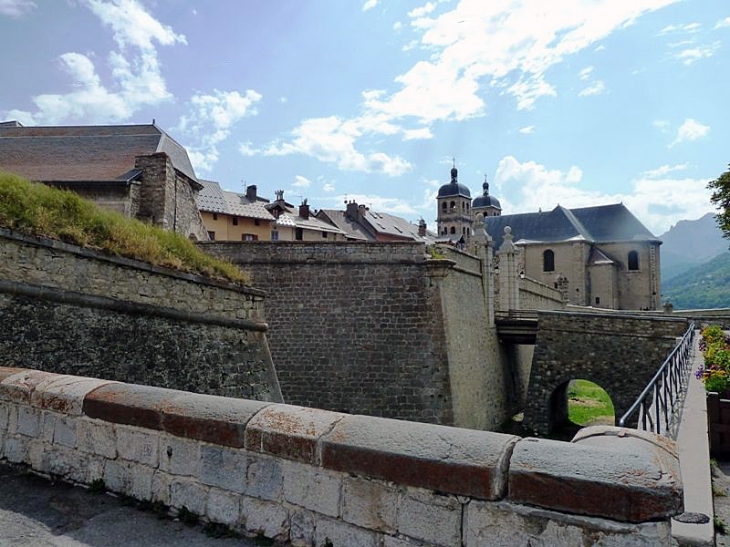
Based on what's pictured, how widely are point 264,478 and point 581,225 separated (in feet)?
169

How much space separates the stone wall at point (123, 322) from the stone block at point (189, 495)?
4224mm

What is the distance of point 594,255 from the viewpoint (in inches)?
1825

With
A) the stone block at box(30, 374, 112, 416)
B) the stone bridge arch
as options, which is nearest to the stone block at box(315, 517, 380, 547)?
the stone block at box(30, 374, 112, 416)

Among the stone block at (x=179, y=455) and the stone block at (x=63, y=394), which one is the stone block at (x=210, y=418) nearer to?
the stone block at (x=179, y=455)

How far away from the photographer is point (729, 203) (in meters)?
21.3

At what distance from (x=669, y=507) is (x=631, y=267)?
49.5 m

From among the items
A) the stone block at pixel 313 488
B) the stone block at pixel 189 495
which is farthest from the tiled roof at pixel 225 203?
the stone block at pixel 313 488

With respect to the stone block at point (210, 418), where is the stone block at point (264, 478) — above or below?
below

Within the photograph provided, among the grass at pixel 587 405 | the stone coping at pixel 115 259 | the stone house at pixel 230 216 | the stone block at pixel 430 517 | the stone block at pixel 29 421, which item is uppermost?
the stone house at pixel 230 216

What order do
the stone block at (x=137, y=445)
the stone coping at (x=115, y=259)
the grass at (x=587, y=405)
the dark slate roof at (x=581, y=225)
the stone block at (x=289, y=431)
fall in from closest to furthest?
1. the stone block at (x=289, y=431)
2. the stone block at (x=137, y=445)
3. the stone coping at (x=115, y=259)
4. the grass at (x=587, y=405)
5. the dark slate roof at (x=581, y=225)

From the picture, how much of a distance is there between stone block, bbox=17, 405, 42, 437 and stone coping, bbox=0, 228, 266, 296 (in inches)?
146

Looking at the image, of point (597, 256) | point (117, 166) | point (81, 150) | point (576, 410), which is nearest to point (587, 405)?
point (576, 410)

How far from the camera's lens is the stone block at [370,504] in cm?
246

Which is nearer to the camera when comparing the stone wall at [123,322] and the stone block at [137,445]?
the stone block at [137,445]
